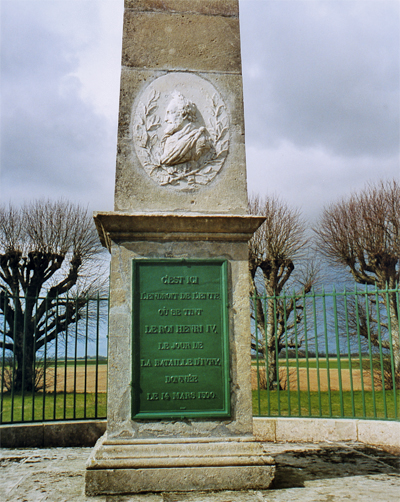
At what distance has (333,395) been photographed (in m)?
11.7

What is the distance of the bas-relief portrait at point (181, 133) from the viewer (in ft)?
15.5

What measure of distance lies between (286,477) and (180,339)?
174 centimetres

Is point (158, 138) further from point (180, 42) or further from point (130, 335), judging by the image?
point (130, 335)

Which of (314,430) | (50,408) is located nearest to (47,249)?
(50,408)

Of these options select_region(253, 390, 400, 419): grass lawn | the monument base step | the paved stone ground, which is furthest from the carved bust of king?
select_region(253, 390, 400, 419): grass lawn

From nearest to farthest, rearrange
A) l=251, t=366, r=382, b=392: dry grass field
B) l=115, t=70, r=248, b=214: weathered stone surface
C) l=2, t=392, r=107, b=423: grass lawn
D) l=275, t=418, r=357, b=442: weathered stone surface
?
l=115, t=70, r=248, b=214: weathered stone surface < l=275, t=418, r=357, b=442: weathered stone surface < l=2, t=392, r=107, b=423: grass lawn < l=251, t=366, r=382, b=392: dry grass field

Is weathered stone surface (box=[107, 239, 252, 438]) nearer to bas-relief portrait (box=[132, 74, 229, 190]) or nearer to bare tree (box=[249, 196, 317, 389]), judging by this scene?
bas-relief portrait (box=[132, 74, 229, 190])

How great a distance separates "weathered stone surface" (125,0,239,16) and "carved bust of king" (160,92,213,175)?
107cm

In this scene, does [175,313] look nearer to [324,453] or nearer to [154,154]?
[154,154]

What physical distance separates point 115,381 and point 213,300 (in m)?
1.20

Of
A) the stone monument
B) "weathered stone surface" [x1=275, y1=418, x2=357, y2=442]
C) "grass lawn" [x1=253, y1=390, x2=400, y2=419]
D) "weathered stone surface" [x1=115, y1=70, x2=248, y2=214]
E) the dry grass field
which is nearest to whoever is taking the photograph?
the stone monument

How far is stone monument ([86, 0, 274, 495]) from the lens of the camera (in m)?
4.12

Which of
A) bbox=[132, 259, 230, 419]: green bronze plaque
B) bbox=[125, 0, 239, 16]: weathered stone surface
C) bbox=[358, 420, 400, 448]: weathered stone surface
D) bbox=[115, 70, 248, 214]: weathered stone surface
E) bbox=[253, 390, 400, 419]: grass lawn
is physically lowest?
bbox=[253, 390, 400, 419]: grass lawn

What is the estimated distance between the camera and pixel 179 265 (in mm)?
4523
